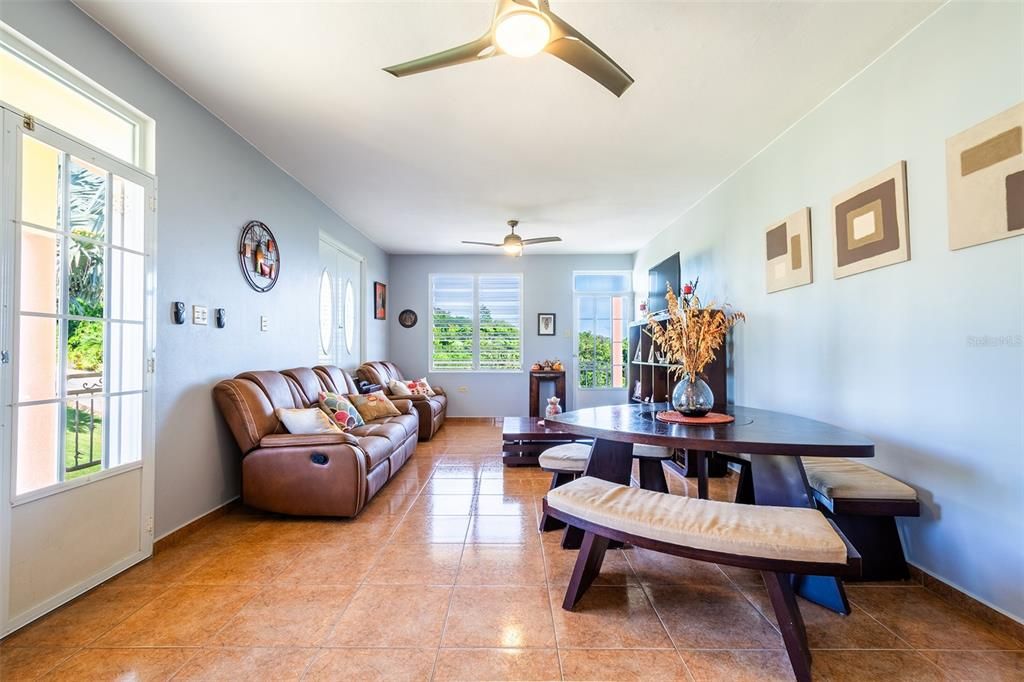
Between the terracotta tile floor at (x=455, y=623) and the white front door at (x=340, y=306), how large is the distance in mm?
2620

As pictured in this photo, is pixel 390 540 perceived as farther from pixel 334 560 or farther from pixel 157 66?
pixel 157 66

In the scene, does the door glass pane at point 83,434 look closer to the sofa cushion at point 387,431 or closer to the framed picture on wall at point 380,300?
the sofa cushion at point 387,431

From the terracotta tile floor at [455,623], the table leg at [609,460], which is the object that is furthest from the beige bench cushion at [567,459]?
the terracotta tile floor at [455,623]

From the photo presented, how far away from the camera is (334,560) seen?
2.26 meters

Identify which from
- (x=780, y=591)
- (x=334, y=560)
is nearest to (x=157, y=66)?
(x=334, y=560)

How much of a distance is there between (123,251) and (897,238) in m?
3.85

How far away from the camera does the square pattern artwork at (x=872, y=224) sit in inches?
81.6

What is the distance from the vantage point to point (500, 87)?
2455 millimetres

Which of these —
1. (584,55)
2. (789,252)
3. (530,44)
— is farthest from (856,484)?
(530,44)

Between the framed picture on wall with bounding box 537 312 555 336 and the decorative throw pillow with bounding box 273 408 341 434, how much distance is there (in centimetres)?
429

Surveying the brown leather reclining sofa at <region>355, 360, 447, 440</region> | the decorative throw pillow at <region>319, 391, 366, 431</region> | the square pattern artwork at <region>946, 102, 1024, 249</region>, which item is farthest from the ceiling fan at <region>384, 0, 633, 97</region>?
the brown leather reclining sofa at <region>355, 360, 447, 440</region>

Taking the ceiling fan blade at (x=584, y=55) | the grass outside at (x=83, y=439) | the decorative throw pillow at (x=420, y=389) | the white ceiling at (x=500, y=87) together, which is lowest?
the decorative throw pillow at (x=420, y=389)

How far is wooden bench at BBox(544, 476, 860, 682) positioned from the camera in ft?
4.60

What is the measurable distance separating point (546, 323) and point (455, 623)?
5.41 meters
